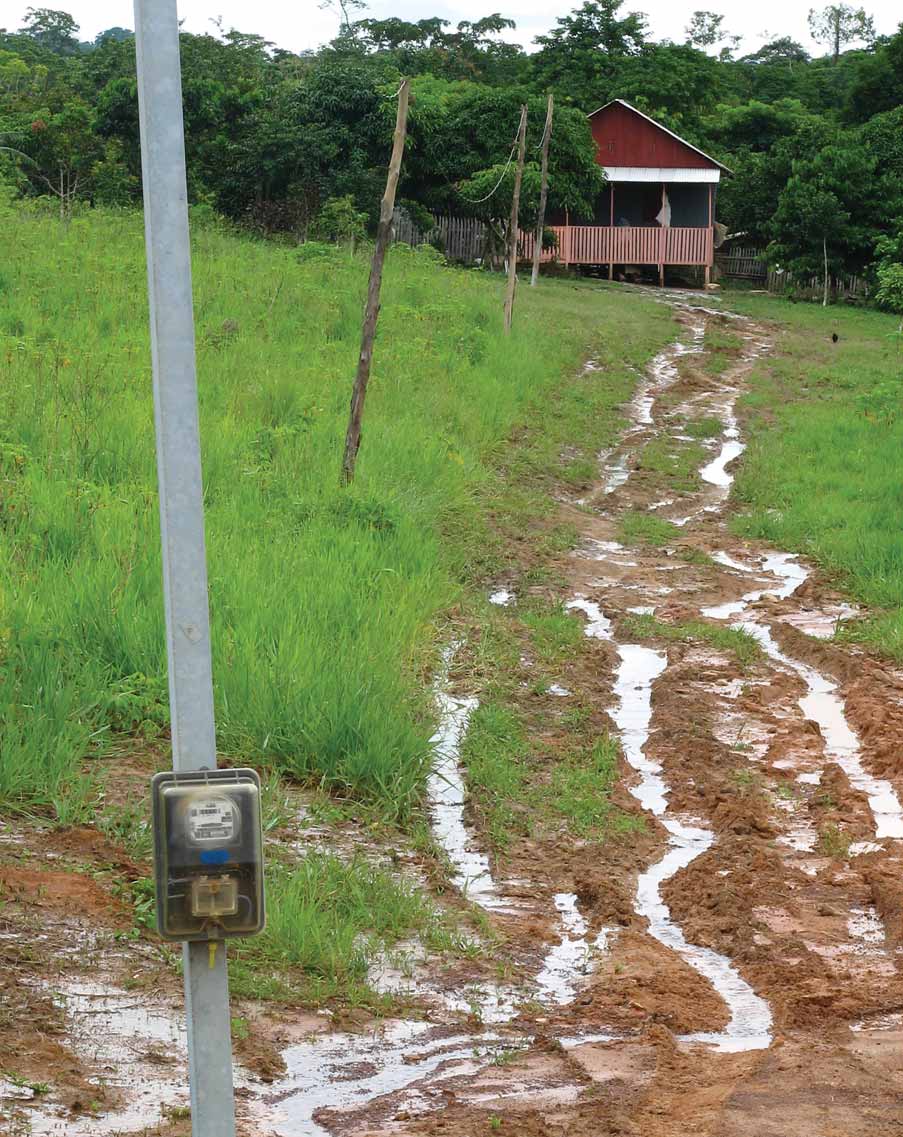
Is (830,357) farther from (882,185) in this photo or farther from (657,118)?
(657,118)

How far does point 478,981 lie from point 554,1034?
482 mm

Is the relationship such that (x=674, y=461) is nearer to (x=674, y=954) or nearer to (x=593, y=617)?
(x=593, y=617)

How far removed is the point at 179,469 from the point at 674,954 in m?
3.54

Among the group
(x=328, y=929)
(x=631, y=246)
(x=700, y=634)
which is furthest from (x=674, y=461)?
(x=631, y=246)

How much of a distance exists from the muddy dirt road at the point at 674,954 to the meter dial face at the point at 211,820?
1.64 metres

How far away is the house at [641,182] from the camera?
35750 millimetres

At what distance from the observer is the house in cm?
3575

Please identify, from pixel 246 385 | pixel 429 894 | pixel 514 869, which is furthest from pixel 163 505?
pixel 246 385

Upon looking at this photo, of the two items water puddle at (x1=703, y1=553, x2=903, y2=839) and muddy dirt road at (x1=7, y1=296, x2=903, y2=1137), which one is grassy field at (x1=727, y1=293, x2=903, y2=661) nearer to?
water puddle at (x1=703, y1=553, x2=903, y2=839)

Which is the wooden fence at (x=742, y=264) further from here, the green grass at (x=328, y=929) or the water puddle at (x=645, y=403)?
the green grass at (x=328, y=929)

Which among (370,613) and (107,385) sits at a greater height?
(107,385)

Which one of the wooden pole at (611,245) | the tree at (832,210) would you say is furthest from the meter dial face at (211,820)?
the wooden pole at (611,245)

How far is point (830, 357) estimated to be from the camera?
24.1 m

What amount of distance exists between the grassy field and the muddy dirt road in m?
1.21
